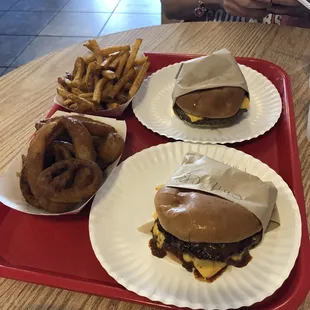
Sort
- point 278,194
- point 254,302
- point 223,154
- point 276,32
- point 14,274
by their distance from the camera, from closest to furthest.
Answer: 1. point 254,302
2. point 14,274
3. point 278,194
4. point 223,154
5. point 276,32

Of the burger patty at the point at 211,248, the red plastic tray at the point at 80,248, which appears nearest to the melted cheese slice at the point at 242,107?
the red plastic tray at the point at 80,248

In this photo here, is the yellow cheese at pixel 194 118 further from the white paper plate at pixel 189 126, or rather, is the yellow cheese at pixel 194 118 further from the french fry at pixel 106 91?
the french fry at pixel 106 91

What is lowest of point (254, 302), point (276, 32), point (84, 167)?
point (276, 32)

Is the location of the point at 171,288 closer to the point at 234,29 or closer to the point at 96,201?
the point at 96,201

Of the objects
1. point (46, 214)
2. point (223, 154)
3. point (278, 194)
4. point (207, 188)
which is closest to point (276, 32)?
point (223, 154)

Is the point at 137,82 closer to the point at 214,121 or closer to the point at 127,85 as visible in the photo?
the point at 127,85

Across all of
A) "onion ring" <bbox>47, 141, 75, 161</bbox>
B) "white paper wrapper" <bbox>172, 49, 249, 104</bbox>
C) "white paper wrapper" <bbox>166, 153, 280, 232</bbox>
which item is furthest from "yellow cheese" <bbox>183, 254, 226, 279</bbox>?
"white paper wrapper" <bbox>172, 49, 249, 104</bbox>
